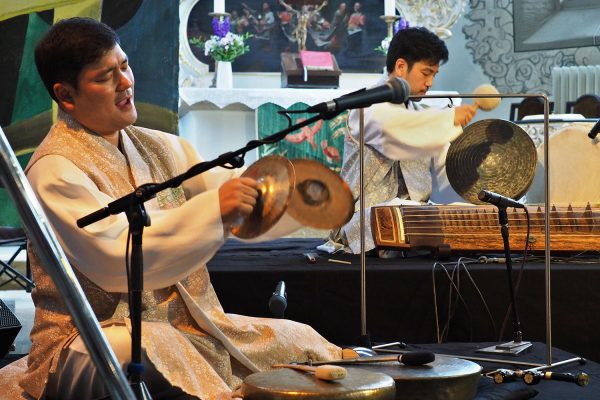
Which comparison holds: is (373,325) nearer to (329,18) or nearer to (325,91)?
(325,91)

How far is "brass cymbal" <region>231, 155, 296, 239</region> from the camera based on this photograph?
2.31 metres

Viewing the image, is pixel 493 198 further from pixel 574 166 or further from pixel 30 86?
pixel 30 86

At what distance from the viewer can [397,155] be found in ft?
16.4

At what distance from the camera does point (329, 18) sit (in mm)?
10180

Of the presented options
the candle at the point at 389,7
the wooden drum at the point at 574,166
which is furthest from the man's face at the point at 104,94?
the candle at the point at 389,7

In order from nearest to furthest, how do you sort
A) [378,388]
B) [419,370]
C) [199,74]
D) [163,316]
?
[378,388], [419,370], [163,316], [199,74]

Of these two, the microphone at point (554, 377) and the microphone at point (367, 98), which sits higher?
the microphone at point (367, 98)

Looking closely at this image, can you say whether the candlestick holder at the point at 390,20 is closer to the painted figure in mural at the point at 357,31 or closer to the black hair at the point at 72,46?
the painted figure in mural at the point at 357,31

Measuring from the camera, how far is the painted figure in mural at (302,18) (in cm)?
1003

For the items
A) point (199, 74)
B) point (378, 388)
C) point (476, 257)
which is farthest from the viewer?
point (199, 74)

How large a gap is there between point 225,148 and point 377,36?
6.56 ft

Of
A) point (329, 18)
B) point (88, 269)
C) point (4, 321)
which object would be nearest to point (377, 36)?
point (329, 18)

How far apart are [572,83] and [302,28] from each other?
2.77 meters

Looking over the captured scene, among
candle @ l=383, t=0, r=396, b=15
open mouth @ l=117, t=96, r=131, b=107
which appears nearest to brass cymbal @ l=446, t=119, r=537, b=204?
open mouth @ l=117, t=96, r=131, b=107
